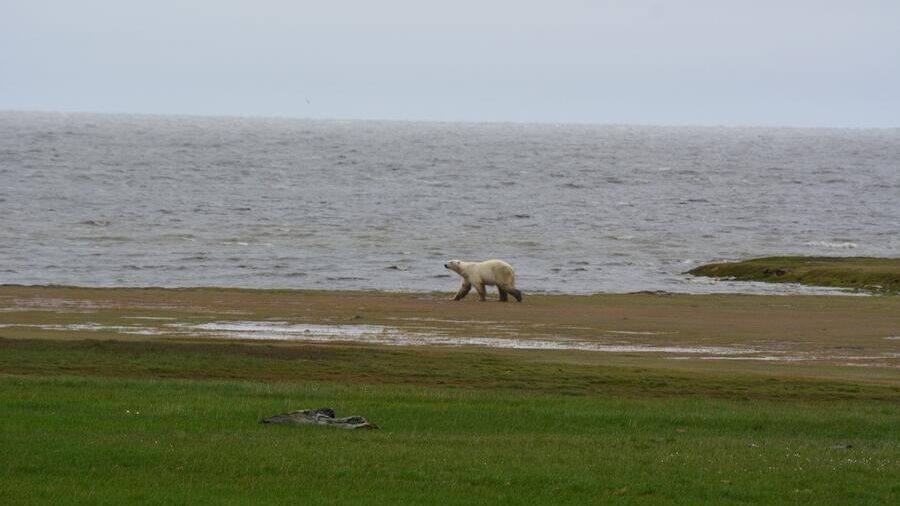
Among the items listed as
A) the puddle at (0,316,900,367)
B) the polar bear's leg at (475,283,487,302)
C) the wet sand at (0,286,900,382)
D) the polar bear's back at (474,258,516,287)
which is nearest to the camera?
the puddle at (0,316,900,367)

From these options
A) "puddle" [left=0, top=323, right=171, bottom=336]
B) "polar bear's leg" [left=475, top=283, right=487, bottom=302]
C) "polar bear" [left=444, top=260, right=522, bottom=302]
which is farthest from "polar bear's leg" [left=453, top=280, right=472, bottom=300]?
"puddle" [left=0, top=323, right=171, bottom=336]

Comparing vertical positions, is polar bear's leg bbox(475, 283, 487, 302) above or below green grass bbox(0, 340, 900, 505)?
below

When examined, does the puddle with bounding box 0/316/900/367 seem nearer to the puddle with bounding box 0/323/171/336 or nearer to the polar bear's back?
the puddle with bounding box 0/323/171/336

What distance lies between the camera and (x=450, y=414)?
15.8 metres

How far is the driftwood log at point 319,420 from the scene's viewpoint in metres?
14.5

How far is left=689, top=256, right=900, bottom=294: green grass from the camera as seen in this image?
38188 mm

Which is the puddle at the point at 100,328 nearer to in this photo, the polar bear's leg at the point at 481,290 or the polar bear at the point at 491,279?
the polar bear at the point at 491,279

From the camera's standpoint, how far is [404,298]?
112 feet

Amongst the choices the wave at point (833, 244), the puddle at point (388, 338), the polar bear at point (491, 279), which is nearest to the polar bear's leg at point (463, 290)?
the polar bear at point (491, 279)

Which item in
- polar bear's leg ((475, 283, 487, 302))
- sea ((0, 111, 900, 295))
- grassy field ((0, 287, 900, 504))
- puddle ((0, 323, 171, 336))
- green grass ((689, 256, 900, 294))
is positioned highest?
grassy field ((0, 287, 900, 504))

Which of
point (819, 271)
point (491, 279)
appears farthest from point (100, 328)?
point (819, 271)

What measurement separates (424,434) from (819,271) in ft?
92.1

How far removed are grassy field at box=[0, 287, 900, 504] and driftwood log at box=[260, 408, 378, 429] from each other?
26 centimetres

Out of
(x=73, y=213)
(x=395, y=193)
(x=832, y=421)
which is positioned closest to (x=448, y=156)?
(x=395, y=193)
